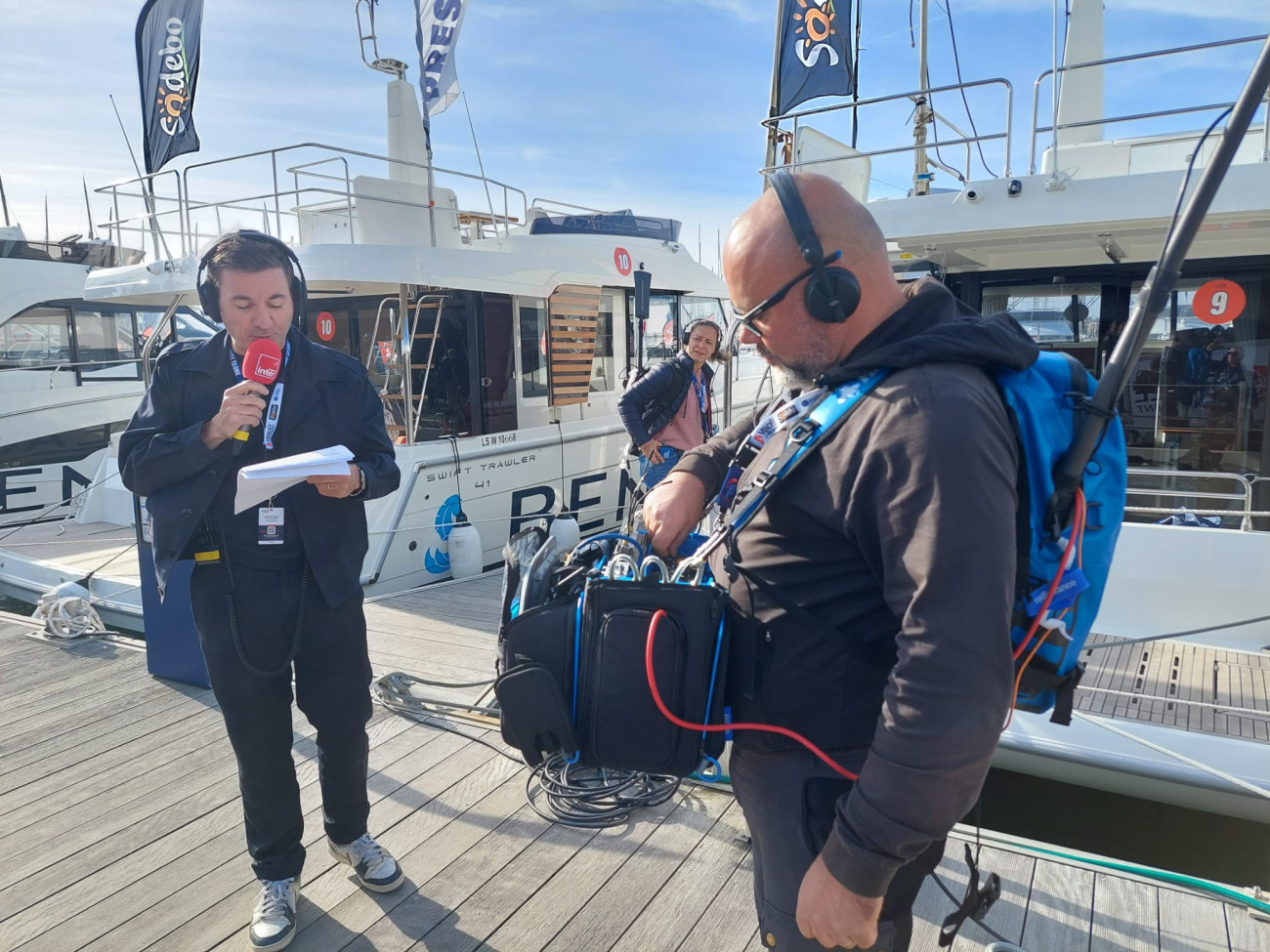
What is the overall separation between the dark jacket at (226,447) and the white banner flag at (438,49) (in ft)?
19.0

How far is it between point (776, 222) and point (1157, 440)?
5.10 m

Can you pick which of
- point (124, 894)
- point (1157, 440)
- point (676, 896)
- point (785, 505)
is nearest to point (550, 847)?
point (676, 896)

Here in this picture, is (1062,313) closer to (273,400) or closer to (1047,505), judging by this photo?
(1047,505)

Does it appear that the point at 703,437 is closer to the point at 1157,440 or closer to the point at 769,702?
the point at 1157,440

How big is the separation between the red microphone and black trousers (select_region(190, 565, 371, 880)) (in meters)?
0.44

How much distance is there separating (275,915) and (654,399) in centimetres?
359

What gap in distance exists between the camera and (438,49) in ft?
24.3

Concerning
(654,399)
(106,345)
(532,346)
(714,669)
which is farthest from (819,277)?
(106,345)

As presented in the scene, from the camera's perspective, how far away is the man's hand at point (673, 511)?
1612 mm

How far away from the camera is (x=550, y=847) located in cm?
269

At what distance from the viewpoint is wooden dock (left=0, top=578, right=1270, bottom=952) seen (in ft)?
7.42

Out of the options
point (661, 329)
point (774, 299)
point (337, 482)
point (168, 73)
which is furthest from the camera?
point (661, 329)

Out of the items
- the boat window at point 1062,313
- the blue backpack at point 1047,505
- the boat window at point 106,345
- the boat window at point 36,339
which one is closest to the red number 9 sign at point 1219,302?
the boat window at point 1062,313

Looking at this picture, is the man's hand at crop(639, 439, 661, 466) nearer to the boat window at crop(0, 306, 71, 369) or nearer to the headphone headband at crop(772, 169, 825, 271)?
the headphone headband at crop(772, 169, 825, 271)
